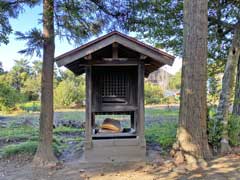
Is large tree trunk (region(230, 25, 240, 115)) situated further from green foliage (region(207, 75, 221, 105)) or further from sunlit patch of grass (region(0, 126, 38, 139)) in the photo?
sunlit patch of grass (region(0, 126, 38, 139))

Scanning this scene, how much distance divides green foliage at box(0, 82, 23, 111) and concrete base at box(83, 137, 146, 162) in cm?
1414

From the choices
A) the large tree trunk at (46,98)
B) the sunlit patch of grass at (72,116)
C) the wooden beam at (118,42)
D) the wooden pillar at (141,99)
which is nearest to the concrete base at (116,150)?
the wooden pillar at (141,99)

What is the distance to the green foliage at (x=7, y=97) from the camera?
18078mm

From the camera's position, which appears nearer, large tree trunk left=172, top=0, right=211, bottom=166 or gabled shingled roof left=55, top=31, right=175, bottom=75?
large tree trunk left=172, top=0, right=211, bottom=166

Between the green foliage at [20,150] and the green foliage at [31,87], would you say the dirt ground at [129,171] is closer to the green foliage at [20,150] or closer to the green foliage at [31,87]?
the green foliage at [20,150]

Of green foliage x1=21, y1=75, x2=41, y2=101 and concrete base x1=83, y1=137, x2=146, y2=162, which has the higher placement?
green foliage x1=21, y1=75, x2=41, y2=101

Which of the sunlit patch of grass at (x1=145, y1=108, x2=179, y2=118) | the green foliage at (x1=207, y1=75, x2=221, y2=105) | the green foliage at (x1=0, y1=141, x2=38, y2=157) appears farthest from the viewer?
the sunlit patch of grass at (x1=145, y1=108, x2=179, y2=118)

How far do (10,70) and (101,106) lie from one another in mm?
28033

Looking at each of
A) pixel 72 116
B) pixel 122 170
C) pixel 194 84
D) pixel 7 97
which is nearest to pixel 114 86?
pixel 194 84

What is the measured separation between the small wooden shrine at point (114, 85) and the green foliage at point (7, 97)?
13683 mm

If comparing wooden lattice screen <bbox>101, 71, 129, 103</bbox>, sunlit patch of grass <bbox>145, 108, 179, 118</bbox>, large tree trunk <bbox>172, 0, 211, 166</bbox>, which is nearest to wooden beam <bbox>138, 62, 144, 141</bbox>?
wooden lattice screen <bbox>101, 71, 129, 103</bbox>

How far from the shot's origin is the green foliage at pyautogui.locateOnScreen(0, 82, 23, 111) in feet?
59.3

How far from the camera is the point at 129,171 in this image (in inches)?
187

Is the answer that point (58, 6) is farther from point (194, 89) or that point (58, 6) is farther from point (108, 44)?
point (194, 89)
